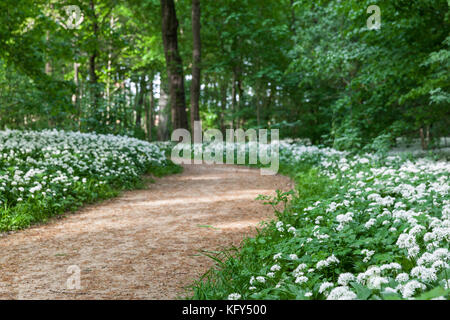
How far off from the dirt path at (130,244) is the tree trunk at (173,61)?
8.40m

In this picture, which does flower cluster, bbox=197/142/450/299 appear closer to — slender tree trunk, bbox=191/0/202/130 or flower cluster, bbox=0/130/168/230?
flower cluster, bbox=0/130/168/230

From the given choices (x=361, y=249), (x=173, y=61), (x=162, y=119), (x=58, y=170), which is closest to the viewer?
(x=361, y=249)

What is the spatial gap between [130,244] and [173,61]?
39.4ft

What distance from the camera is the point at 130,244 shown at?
500 cm

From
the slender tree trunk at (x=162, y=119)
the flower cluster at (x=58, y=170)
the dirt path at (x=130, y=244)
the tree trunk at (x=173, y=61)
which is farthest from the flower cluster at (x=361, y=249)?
the slender tree trunk at (x=162, y=119)

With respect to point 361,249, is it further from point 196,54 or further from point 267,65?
point 267,65

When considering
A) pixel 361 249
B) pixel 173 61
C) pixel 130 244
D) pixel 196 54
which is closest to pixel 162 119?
pixel 196 54

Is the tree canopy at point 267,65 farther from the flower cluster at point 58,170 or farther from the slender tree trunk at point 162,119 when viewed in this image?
the flower cluster at point 58,170

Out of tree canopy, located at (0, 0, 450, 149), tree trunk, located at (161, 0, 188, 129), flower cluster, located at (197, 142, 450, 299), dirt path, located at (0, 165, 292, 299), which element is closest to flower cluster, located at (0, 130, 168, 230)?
dirt path, located at (0, 165, 292, 299)

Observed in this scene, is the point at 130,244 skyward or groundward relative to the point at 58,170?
groundward

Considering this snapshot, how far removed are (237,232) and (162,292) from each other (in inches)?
83.9

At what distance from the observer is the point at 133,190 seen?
9.02 metres

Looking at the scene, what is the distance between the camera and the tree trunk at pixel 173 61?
1570cm

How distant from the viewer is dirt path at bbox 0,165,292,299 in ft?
12.0
